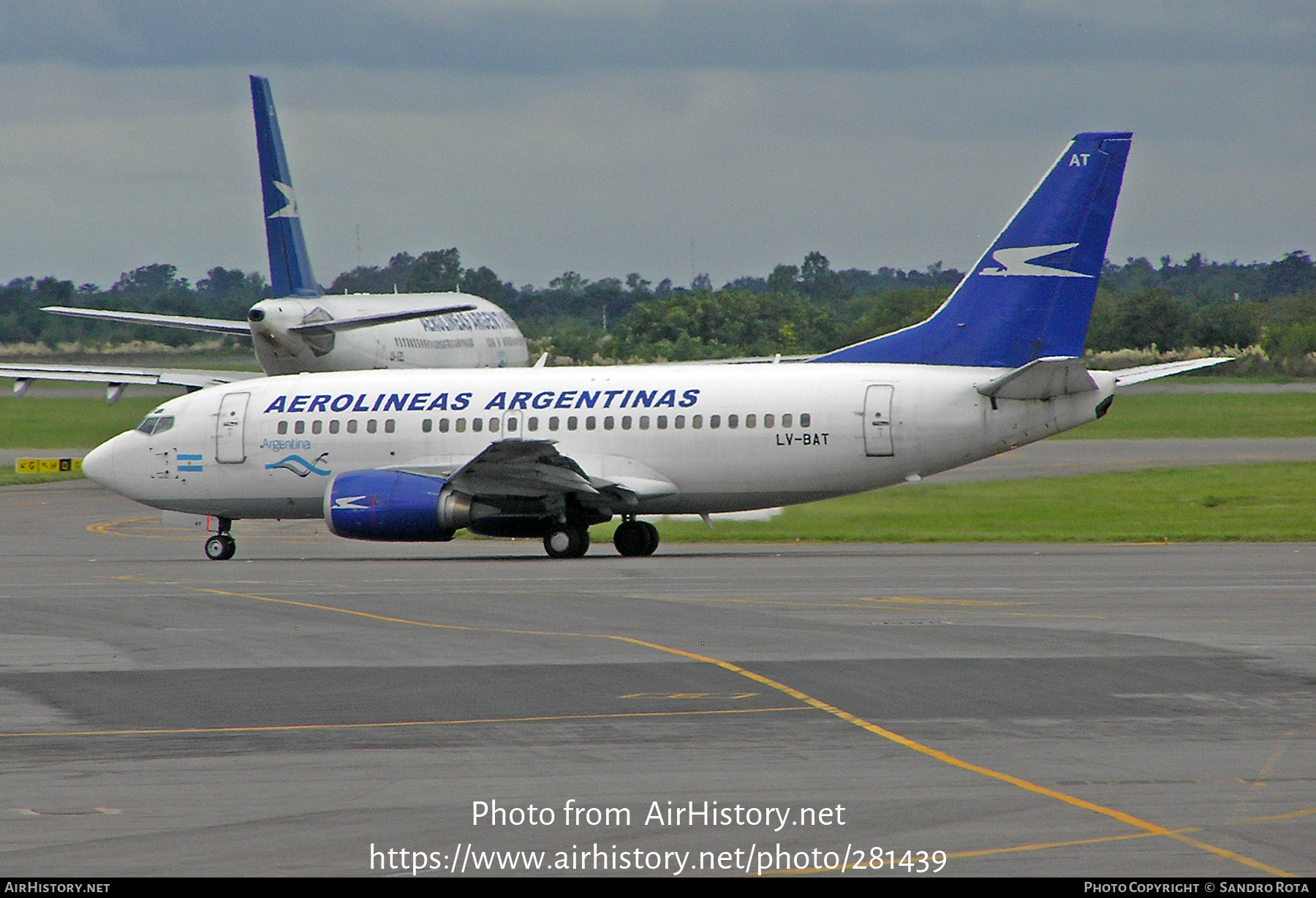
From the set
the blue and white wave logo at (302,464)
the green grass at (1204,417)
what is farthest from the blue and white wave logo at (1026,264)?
the green grass at (1204,417)

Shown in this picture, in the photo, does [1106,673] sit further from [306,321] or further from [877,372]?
→ [306,321]

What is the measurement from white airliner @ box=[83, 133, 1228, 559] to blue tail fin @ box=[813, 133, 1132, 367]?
33 mm

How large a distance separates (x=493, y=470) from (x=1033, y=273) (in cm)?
1014

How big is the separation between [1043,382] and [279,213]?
1055 inches

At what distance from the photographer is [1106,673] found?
640 inches

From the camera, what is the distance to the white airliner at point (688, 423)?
30.4 metres

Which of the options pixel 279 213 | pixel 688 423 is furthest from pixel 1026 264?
pixel 279 213

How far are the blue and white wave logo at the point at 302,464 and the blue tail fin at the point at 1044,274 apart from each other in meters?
11.6

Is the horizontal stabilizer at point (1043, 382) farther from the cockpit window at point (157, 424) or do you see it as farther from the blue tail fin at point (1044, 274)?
the cockpit window at point (157, 424)

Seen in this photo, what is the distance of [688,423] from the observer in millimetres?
31609

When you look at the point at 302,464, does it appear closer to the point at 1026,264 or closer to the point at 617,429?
the point at 617,429

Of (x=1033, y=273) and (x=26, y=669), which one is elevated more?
(x=1033, y=273)

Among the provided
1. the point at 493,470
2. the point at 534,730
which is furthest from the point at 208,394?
the point at 534,730

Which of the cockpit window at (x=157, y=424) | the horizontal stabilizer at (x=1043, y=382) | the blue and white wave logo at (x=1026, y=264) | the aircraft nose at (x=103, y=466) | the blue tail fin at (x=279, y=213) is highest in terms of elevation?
the blue tail fin at (x=279, y=213)
